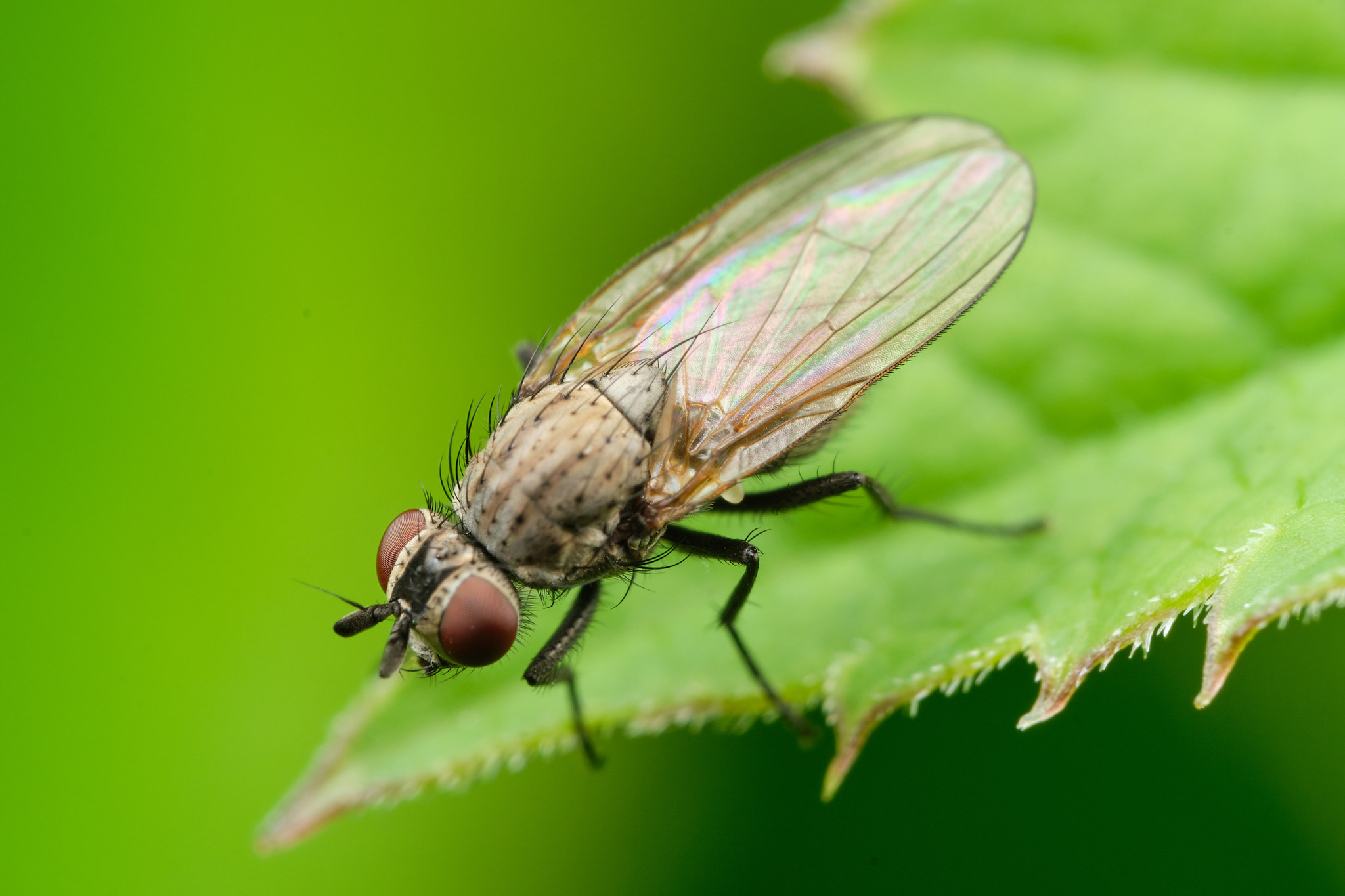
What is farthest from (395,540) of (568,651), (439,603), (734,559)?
(734,559)

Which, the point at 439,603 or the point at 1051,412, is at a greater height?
the point at 439,603

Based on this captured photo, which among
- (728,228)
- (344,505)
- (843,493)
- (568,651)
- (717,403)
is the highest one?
(728,228)

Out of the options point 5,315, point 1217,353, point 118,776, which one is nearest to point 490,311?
point 5,315

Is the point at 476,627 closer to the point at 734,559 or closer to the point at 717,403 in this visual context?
the point at 734,559

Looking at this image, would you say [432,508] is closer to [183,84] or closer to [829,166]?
[829,166]

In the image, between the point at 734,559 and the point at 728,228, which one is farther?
the point at 728,228

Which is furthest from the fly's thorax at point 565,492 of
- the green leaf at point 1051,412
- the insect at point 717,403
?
the green leaf at point 1051,412
